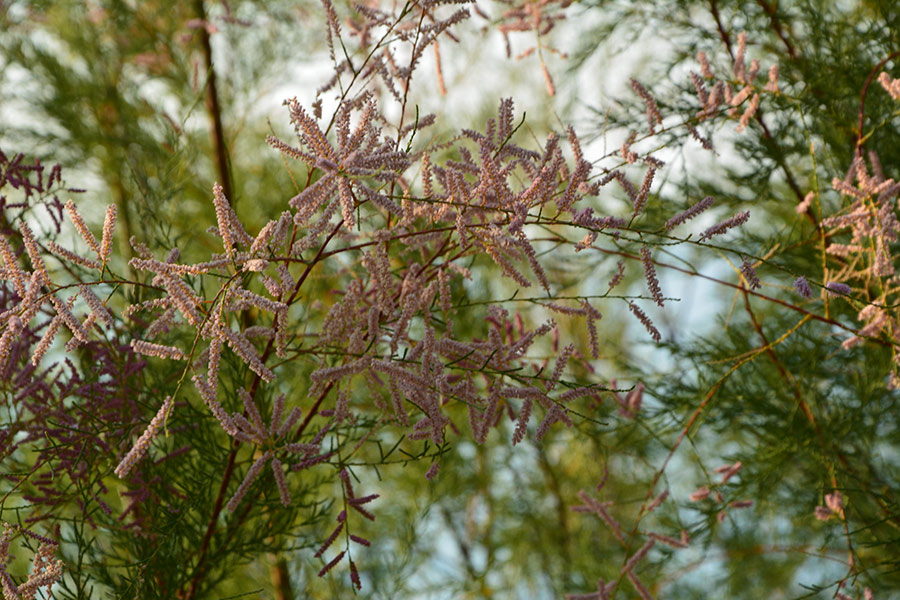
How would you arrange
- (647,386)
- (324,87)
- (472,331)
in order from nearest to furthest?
(324,87) < (647,386) < (472,331)

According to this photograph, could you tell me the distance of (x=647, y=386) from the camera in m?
0.90

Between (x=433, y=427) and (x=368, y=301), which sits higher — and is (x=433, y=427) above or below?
below

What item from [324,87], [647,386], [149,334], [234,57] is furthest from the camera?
[234,57]

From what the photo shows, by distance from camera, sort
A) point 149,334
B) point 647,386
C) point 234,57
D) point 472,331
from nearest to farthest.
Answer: point 149,334 < point 647,386 < point 472,331 < point 234,57

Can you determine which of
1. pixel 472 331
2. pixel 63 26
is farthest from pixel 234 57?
pixel 472 331

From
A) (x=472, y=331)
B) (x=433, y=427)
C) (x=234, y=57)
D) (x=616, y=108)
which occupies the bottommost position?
(x=433, y=427)

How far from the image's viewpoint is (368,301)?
0.63 metres

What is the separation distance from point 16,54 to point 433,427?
1352 mm

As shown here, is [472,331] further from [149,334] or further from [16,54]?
[16,54]

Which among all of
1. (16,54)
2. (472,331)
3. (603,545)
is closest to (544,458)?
(603,545)

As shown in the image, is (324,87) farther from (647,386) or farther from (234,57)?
(234,57)

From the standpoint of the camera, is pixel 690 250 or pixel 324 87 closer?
pixel 324 87

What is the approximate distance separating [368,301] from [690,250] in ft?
2.76

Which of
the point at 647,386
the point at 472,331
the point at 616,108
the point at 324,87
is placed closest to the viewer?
the point at 324,87
